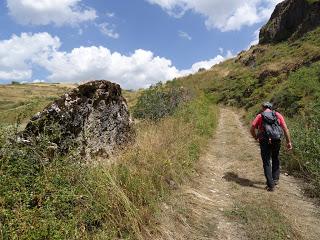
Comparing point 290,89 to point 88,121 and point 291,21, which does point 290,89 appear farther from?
point 291,21

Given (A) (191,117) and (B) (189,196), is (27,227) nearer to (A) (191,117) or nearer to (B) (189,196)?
(B) (189,196)

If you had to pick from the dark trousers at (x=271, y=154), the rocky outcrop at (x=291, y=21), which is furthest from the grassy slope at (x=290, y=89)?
the rocky outcrop at (x=291, y=21)

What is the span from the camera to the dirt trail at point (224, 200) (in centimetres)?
596

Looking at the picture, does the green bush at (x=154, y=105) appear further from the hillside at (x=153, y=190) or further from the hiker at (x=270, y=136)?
the hiker at (x=270, y=136)

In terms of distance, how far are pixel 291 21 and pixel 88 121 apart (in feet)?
146

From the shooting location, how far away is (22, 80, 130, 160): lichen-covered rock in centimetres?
651

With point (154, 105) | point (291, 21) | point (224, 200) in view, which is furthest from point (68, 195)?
point (291, 21)

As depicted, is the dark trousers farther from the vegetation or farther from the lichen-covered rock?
the lichen-covered rock

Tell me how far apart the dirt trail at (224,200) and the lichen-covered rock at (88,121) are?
6.17ft

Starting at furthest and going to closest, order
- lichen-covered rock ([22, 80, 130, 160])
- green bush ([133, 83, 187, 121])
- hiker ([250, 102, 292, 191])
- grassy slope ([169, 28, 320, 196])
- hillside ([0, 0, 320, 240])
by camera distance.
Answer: green bush ([133, 83, 187, 121]), grassy slope ([169, 28, 320, 196]), hiker ([250, 102, 292, 191]), lichen-covered rock ([22, 80, 130, 160]), hillside ([0, 0, 320, 240])

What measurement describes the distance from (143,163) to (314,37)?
35245 mm

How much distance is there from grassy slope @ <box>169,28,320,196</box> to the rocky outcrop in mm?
1882

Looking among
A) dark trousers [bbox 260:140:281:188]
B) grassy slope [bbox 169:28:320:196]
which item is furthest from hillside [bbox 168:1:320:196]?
dark trousers [bbox 260:140:281:188]

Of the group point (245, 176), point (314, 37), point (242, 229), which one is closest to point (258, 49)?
point (314, 37)
